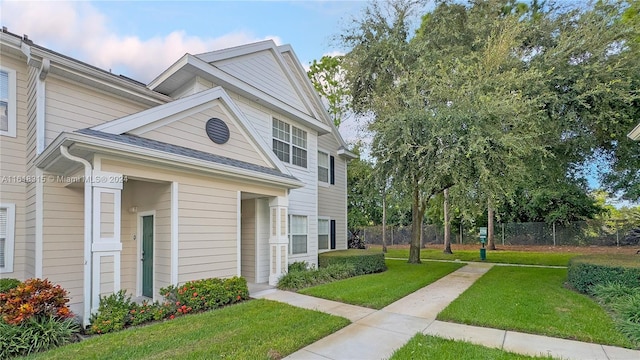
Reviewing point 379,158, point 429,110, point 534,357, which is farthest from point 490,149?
point 534,357

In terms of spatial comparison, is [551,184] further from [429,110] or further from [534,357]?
[534,357]

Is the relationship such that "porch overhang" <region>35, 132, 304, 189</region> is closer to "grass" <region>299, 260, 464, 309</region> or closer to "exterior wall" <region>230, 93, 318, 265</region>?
"exterior wall" <region>230, 93, 318, 265</region>

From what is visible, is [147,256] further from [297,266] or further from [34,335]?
[297,266]

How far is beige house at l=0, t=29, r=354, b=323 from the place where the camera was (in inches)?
227

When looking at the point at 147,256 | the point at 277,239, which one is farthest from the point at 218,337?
the point at 277,239

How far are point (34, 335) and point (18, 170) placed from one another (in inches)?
161

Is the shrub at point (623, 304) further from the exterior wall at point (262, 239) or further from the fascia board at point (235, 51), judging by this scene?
the fascia board at point (235, 51)

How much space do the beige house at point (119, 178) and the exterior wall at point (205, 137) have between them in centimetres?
2

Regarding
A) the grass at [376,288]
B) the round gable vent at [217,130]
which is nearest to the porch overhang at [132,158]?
the round gable vent at [217,130]

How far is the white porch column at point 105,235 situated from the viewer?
552cm

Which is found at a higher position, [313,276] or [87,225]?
[87,225]

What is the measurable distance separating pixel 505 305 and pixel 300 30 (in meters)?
11.0

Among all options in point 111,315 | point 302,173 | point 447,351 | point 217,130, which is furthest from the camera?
point 302,173

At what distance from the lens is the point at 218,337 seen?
500 centimetres
